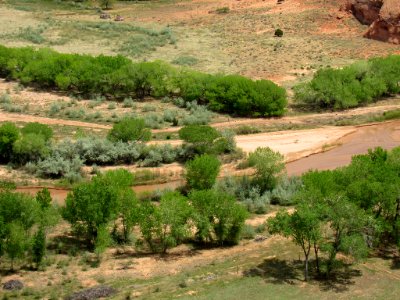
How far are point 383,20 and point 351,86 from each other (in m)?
19.9

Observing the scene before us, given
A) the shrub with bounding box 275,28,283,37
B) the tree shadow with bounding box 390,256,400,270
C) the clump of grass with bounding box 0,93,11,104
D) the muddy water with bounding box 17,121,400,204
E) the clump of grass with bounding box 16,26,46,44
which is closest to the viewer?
the tree shadow with bounding box 390,256,400,270

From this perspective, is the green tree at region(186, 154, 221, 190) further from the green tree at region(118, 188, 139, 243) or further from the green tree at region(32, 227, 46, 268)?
the green tree at region(32, 227, 46, 268)

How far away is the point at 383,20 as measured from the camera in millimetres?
73938

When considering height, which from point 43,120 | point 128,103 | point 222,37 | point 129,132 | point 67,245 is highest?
point 222,37

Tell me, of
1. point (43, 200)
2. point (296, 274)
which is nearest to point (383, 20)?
point (296, 274)

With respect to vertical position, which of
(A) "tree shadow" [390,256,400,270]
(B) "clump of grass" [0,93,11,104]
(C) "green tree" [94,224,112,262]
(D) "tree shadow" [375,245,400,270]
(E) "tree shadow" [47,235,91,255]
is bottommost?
(A) "tree shadow" [390,256,400,270]

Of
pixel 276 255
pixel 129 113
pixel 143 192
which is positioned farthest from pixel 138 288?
pixel 129 113

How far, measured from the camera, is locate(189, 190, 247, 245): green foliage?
32375 mm

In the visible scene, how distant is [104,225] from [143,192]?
7757mm

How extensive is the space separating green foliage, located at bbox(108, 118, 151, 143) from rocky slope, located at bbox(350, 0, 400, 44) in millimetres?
37088

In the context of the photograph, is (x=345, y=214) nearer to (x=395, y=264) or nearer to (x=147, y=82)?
(x=395, y=264)

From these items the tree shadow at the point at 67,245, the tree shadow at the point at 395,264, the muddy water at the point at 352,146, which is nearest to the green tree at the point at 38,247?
the tree shadow at the point at 67,245

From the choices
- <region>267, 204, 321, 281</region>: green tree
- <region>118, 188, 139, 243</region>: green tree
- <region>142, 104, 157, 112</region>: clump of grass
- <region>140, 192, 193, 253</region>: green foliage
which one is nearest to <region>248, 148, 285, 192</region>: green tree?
<region>140, 192, 193, 253</region>: green foliage

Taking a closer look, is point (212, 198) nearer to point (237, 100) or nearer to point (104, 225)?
point (104, 225)
